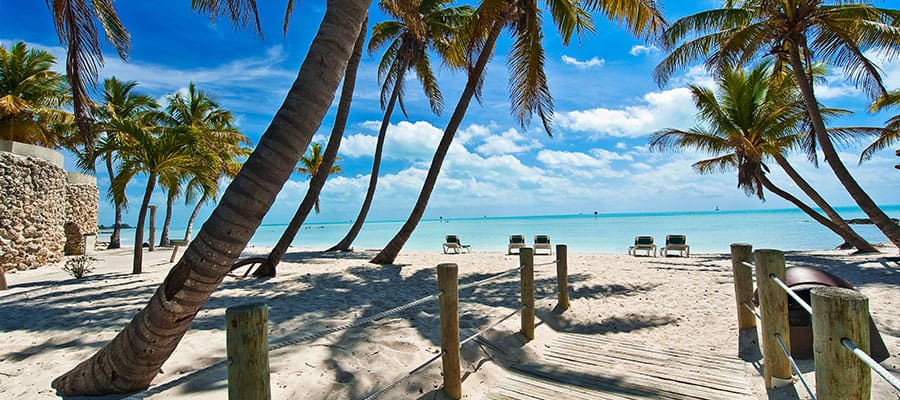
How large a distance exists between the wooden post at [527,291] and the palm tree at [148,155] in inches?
306

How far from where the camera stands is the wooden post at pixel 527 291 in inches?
181

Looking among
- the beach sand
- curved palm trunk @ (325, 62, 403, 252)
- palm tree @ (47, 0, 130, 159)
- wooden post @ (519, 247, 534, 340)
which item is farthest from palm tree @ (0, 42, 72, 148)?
wooden post @ (519, 247, 534, 340)

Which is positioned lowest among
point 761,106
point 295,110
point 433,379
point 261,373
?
point 433,379

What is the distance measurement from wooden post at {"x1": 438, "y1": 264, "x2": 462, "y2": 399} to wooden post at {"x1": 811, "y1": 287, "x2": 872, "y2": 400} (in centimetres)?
215

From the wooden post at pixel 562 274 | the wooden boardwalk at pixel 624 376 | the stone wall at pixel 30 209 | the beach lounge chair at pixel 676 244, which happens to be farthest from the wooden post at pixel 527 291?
the stone wall at pixel 30 209

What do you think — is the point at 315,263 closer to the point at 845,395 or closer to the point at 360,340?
the point at 360,340

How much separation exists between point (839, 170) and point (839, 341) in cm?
1076

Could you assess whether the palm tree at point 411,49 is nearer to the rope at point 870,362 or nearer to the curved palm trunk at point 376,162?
the curved palm trunk at point 376,162

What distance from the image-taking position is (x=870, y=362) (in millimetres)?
1318

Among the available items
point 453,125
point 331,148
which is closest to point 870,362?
point 453,125

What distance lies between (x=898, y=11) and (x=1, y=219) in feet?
66.1

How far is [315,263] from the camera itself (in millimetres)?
10156

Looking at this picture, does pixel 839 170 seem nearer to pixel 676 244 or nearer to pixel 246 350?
pixel 676 244

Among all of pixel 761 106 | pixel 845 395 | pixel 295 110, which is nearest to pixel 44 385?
pixel 295 110
